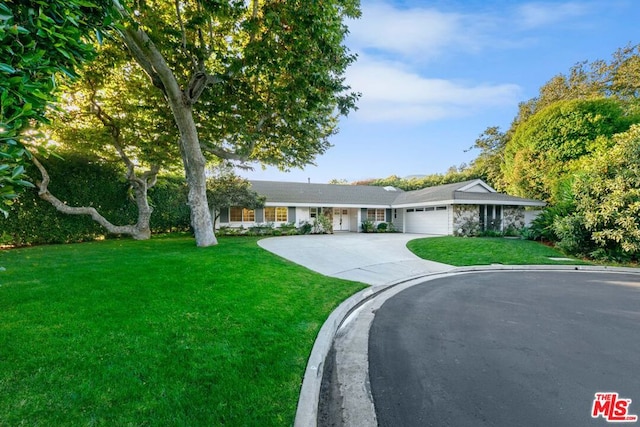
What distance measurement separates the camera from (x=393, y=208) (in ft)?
79.9

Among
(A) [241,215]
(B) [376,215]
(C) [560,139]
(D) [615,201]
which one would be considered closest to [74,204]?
(A) [241,215]

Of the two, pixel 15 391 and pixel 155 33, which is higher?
pixel 155 33

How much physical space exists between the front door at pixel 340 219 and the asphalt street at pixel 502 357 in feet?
56.8

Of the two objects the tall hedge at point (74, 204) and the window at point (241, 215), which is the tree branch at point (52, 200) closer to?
the tall hedge at point (74, 204)

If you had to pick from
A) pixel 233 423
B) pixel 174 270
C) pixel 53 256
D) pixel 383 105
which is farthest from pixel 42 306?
pixel 383 105

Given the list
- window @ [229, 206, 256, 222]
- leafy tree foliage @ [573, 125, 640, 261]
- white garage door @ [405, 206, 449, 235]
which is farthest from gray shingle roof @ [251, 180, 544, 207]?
leafy tree foliage @ [573, 125, 640, 261]

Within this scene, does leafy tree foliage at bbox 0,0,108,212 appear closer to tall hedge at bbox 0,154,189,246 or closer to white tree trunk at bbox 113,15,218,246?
white tree trunk at bbox 113,15,218,246

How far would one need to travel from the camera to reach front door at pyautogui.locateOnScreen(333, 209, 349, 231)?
23969 millimetres

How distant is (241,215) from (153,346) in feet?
56.6

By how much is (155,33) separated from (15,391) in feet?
31.4

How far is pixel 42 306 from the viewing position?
Result: 4277 millimetres

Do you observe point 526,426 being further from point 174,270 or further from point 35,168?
point 35,168

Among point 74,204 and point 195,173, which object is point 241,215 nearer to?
point 74,204

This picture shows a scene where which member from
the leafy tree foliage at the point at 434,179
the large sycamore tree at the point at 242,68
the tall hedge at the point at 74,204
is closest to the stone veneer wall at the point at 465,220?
the large sycamore tree at the point at 242,68
